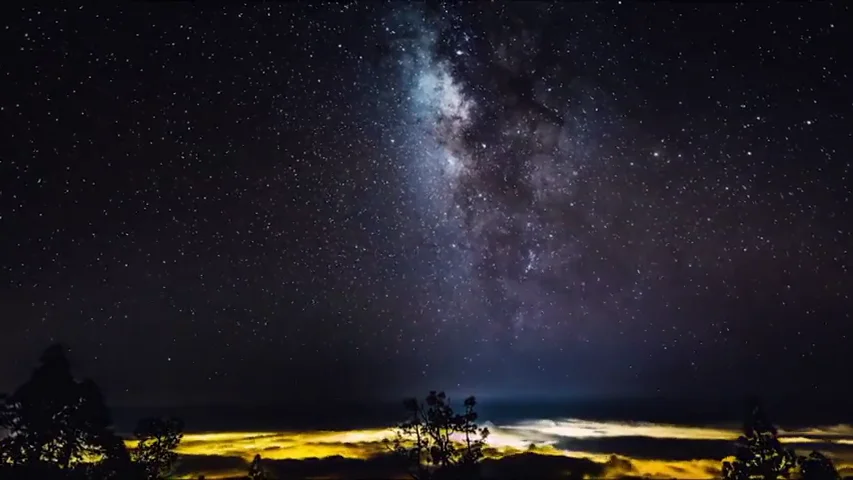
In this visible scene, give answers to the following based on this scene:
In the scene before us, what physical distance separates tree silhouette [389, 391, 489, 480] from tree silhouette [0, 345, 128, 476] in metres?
14.3

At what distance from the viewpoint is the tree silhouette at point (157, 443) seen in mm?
25703

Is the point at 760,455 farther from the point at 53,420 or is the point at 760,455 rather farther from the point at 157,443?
the point at 53,420

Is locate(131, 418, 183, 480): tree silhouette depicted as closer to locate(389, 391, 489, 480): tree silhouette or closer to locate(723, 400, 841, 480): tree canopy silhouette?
locate(389, 391, 489, 480): tree silhouette

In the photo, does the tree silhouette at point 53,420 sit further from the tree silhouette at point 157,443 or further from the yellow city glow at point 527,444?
the yellow city glow at point 527,444

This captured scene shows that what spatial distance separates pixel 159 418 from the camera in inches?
1045

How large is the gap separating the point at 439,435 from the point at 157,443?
13872mm

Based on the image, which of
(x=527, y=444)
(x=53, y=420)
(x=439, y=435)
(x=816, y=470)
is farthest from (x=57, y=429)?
(x=527, y=444)

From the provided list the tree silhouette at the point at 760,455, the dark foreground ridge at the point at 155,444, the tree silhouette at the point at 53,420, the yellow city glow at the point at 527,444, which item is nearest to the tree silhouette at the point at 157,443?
the dark foreground ridge at the point at 155,444

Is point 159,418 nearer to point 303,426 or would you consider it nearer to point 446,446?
point 446,446

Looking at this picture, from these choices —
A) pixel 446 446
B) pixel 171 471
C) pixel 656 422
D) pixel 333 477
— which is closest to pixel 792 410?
pixel 656 422

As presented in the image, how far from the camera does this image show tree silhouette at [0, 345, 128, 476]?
15.5 meters

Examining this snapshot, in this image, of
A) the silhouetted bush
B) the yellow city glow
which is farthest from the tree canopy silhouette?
the silhouetted bush

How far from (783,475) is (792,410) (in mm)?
88744

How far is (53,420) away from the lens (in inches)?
630
